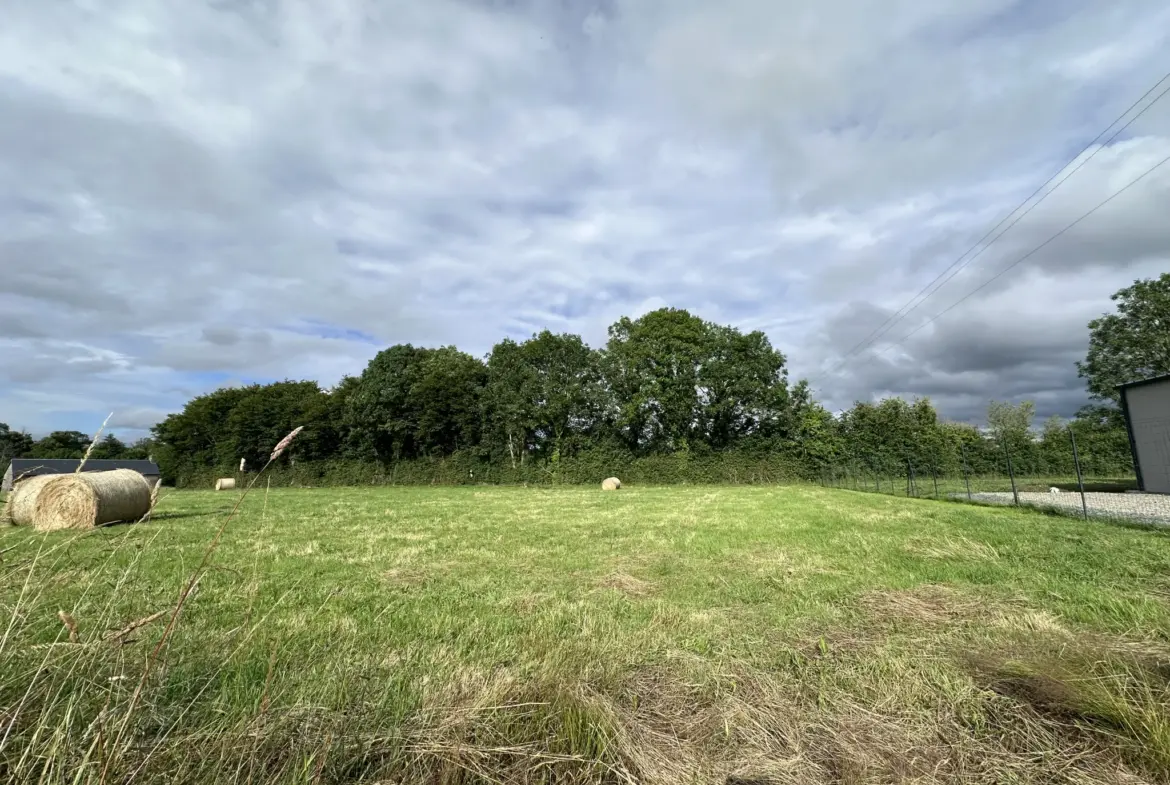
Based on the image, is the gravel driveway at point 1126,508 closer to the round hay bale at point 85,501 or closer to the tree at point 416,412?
the round hay bale at point 85,501

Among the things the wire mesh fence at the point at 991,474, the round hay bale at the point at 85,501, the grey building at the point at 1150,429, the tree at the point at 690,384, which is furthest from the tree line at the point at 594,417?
the round hay bale at the point at 85,501

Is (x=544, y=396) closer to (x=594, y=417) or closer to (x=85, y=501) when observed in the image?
(x=594, y=417)

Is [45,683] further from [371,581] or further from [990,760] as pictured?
[371,581]

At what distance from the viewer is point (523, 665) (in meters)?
3.32

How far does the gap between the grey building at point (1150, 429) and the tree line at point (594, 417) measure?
14.7m

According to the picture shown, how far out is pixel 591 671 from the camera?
316 centimetres

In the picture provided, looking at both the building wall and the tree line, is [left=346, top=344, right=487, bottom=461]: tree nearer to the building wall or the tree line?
the tree line

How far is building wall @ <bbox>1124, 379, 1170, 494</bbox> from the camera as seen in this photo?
17.9 metres

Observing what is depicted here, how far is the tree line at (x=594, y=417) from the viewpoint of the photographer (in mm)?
35562

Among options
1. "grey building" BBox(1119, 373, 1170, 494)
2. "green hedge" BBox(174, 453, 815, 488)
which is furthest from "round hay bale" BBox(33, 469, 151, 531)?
"grey building" BBox(1119, 373, 1170, 494)

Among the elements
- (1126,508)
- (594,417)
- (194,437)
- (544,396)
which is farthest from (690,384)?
(194,437)

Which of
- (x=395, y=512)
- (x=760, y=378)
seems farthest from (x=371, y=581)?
(x=760, y=378)

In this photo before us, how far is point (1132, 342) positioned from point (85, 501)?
4829cm

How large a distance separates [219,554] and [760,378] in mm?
35275
